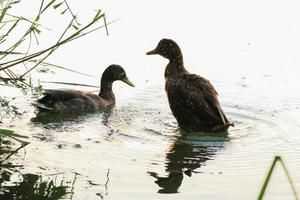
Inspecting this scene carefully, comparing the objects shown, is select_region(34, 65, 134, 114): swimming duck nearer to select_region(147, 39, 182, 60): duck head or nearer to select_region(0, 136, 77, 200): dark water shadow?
select_region(147, 39, 182, 60): duck head

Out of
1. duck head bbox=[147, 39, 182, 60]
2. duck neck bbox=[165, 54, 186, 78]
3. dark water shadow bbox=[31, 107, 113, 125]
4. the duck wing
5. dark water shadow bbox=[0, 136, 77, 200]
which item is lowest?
dark water shadow bbox=[0, 136, 77, 200]

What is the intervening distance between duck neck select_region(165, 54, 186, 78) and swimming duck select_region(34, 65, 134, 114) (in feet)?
2.61

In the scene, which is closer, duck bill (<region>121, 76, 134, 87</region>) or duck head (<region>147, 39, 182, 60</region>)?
Answer: duck head (<region>147, 39, 182, 60</region>)

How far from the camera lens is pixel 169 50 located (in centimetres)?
1065

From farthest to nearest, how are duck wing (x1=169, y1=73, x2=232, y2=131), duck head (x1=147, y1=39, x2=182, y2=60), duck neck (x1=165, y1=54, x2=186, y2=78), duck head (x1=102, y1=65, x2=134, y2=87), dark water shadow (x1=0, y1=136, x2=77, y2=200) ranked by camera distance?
duck head (x1=102, y1=65, x2=134, y2=87) < duck head (x1=147, y1=39, x2=182, y2=60) < duck neck (x1=165, y1=54, x2=186, y2=78) < duck wing (x1=169, y1=73, x2=232, y2=131) < dark water shadow (x1=0, y1=136, x2=77, y2=200)

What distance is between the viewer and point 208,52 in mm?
12719

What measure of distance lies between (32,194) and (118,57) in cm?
619

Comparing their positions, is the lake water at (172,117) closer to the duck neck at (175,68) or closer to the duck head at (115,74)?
the duck head at (115,74)

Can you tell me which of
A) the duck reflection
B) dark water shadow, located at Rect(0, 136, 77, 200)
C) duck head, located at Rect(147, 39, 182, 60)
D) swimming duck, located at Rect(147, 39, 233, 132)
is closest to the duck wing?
swimming duck, located at Rect(147, 39, 233, 132)

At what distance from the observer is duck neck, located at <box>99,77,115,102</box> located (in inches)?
421

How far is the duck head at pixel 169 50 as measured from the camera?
1055cm

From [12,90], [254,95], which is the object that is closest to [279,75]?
[254,95]

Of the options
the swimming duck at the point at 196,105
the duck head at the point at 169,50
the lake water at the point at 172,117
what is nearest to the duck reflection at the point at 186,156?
the lake water at the point at 172,117

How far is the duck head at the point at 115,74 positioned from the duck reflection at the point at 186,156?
85.8 inches
